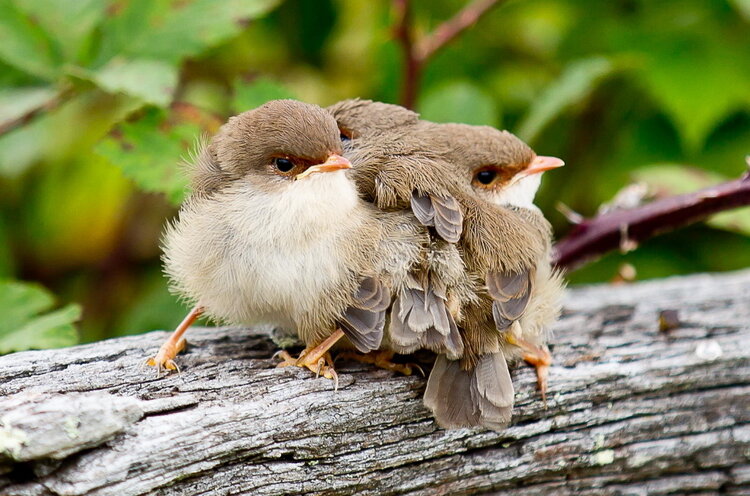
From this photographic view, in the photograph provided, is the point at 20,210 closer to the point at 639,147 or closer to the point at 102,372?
the point at 102,372

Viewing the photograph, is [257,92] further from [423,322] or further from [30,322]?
[423,322]

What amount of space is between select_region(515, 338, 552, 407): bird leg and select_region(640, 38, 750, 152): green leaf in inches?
69.0

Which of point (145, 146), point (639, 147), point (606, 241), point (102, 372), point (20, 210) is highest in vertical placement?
point (20, 210)

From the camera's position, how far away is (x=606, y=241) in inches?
135

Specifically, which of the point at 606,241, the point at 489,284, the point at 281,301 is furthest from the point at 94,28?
the point at 606,241

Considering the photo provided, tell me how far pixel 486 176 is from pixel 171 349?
1.28 meters

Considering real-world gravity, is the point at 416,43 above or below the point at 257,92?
above

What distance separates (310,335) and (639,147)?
9.06 ft

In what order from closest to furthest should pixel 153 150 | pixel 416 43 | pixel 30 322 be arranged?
pixel 30 322
pixel 153 150
pixel 416 43

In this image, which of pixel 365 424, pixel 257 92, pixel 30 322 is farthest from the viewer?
pixel 257 92

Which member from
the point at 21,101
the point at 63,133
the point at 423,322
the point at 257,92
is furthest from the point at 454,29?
the point at 63,133

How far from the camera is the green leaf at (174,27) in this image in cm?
328

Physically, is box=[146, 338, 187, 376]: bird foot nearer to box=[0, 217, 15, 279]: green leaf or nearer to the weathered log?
the weathered log

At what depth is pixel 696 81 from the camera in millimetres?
4176
